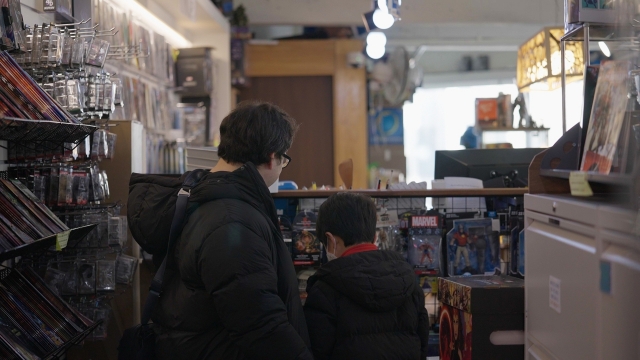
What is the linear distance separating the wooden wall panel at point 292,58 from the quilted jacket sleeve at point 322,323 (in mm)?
6436

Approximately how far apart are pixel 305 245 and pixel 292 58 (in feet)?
19.1

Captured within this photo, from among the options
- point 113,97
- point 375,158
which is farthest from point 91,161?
point 375,158

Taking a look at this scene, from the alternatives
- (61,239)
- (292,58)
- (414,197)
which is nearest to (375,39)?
(292,58)

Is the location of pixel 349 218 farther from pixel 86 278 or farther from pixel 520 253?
pixel 86 278

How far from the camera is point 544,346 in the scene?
6.30ft

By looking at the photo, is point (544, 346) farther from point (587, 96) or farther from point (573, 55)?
point (573, 55)

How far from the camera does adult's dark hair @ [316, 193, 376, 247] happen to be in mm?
2184

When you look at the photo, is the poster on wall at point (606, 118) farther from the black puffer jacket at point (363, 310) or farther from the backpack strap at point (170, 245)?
the backpack strap at point (170, 245)

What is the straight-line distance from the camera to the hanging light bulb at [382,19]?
212 inches

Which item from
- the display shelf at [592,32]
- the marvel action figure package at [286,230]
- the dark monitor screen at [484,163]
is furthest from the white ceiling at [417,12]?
the display shelf at [592,32]

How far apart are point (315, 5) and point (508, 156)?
168 inches

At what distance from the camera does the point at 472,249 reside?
286 cm

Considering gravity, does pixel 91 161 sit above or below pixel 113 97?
below

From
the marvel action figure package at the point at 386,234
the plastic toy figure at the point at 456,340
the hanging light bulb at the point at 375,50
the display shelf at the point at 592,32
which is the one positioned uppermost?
the hanging light bulb at the point at 375,50
